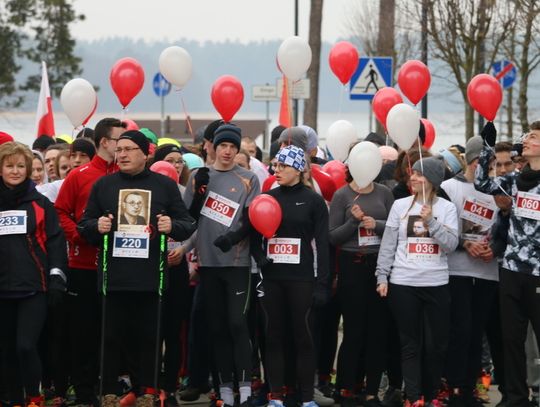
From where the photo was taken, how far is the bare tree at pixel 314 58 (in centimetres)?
2809

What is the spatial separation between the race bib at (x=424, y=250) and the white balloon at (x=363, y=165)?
2.06 ft

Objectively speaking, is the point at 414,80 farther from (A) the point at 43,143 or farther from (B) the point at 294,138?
(A) the point at 43,143

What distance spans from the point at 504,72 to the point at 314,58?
8707 mm

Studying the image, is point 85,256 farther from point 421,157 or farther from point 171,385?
point 421,157

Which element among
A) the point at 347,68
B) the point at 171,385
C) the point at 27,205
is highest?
the point at 347,68

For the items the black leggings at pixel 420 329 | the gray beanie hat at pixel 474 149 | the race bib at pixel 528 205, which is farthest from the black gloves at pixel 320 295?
the gray beanie hat at pixel 474 149

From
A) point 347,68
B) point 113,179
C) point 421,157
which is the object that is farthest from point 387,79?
point 113,179

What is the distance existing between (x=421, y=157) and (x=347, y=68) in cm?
260

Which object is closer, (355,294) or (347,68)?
(355,294)

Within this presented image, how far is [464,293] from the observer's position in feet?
30.4

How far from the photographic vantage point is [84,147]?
9711mm

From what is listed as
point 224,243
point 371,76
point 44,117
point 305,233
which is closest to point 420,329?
point 305,233

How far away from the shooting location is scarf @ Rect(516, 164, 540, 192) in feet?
28.5

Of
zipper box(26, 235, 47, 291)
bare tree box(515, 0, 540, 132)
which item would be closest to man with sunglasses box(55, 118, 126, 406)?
zipper box(26, 235, 47, 291)
